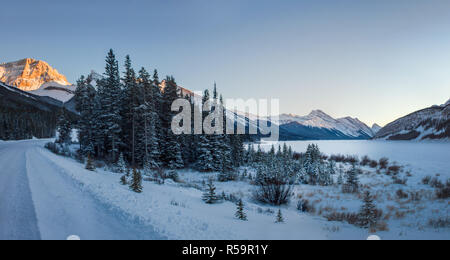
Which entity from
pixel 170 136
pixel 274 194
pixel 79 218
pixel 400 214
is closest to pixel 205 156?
pixel 170 136

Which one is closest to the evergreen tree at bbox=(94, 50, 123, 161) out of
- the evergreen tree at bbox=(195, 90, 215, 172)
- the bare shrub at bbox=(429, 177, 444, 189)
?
the evergreen tree at bbox=(195, 90, 215, 172)

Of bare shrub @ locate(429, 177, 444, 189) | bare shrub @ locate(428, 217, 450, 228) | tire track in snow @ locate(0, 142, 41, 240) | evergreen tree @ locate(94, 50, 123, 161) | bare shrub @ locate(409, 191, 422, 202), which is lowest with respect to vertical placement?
bare shrub @ locate(409, 191, 422, 202)

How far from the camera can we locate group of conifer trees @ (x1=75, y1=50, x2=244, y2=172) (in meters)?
23.6

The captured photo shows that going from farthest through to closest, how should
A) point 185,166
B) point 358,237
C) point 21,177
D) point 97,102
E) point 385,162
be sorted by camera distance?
1. point 185,166
2. point 385,162
3. point 97,102
4. point 21,177
5. point 358,237

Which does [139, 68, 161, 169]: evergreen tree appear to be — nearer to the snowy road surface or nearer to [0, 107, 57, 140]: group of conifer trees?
the snowy road surface

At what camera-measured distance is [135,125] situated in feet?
82.5

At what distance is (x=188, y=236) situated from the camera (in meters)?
3.95

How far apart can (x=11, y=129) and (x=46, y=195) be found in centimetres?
10334

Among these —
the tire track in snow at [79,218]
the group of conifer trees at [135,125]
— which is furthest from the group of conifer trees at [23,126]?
the tire track in snow at [79,218]

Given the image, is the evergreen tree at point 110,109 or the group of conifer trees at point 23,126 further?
the group of conifer trees at point 23,126

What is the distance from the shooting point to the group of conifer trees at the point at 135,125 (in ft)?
77.5

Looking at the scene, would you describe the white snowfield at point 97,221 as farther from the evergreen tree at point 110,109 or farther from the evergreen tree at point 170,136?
the evergreen tree at point 170,136

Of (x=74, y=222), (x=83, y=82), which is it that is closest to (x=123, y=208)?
(x=74, y=222)

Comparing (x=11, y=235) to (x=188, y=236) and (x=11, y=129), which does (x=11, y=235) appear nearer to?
(x=188, y=236)
